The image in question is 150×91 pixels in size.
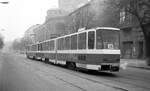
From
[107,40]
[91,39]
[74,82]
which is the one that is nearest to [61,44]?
[91,39]

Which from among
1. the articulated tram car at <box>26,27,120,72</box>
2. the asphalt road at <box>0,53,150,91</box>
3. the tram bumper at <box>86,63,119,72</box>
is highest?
the articulated tram car at <box>26,27,120,72</box>

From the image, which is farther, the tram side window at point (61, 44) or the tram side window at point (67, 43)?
the tram side window at point (61, 44)

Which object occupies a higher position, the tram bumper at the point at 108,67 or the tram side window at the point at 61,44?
the tram side window at the point at 61,44

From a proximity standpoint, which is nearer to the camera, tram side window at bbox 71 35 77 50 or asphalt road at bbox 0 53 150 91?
asphalt road at bbox 0 53 150 91

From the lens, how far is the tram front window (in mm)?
15289

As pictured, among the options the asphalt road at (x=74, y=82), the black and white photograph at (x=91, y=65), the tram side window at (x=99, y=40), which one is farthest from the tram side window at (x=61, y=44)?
the tram side window at (x=99, y=40)

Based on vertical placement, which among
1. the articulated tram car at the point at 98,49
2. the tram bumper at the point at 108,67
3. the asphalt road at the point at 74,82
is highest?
the articulated tram car at the point at 98,49

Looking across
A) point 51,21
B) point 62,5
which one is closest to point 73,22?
point 51,21

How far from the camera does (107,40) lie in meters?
15.4

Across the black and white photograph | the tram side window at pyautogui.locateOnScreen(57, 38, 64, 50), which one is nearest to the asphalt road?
the black and white photograph

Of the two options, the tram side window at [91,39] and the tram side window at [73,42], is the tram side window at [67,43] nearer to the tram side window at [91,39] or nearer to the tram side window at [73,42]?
the tram side window at [73,42]

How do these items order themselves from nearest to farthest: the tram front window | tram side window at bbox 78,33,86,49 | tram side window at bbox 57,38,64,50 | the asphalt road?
1. the asphalt road
2. the tram front window
3. tram side window at bbox 78,33,86,49
4. tram side window at bbox 57,38,64,50

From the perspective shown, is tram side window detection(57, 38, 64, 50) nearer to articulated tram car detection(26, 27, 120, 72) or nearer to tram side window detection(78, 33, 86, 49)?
articulated tram car detection(26, 27, 120, 72)

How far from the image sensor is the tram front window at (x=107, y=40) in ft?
50.2
